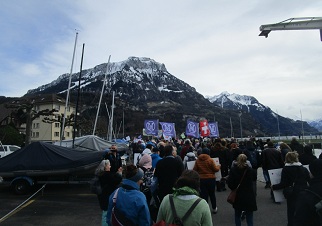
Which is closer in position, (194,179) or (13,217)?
(194,179)

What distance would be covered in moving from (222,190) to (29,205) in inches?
272

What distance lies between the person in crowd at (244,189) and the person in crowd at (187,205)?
3.10 m

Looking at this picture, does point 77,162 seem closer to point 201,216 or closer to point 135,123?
point 201,216

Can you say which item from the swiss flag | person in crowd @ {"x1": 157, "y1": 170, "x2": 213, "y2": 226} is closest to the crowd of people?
person in crowd @ {"x1": 157, "y1": 170, "x2": 213, "y2": 226}

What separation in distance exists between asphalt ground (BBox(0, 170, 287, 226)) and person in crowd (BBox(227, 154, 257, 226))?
1341 mm

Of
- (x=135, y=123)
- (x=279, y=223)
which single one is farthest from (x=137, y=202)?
(x=135, y=123)

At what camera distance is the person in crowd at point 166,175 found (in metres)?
6.62

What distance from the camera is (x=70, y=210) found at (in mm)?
9297

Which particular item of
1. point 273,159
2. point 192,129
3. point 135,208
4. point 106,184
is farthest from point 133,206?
point 192,129

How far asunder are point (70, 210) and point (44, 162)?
10.3 ft

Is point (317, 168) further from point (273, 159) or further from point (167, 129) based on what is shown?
point (167, 129)

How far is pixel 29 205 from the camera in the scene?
32.6 ft

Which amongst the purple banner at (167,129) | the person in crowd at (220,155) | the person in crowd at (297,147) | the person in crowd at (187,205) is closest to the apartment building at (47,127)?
the purple banner at (167,129)

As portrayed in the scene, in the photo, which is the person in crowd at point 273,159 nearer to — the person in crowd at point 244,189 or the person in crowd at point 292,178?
the person in crowd at point 244,189
